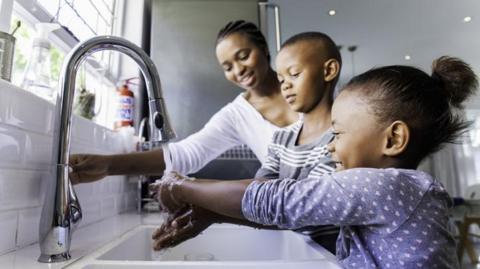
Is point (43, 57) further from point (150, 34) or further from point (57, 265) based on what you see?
point (150, 34)

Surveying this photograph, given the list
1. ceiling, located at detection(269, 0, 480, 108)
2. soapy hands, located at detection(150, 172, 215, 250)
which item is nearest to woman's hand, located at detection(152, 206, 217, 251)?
soapy hands, located at detection(150, 172, 215, 250)

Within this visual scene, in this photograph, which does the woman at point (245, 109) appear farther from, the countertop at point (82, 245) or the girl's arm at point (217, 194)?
the girl's arm at point (217, 194)

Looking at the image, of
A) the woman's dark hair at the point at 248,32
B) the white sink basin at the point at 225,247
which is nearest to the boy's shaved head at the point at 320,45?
the woman's dark hair at the point at 248,32

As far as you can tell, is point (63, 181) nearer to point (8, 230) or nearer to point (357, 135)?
point (8, 230)

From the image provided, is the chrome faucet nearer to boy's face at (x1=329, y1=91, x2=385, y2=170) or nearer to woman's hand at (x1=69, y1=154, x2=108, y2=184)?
woman's hand at (x1=69, y1=154, x2=108, y2=184)

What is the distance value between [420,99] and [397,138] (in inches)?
3.0

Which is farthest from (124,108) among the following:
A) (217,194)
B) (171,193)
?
(217,194)

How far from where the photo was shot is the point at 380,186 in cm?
46

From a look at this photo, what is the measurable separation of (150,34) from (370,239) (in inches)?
60.1

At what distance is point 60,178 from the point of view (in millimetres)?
537

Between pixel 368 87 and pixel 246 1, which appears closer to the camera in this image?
pixel 368 87

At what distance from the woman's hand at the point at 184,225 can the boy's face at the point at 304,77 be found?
1.19ft

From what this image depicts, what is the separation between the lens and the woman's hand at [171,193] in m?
0.65

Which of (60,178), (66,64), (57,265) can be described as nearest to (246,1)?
(66,64)
